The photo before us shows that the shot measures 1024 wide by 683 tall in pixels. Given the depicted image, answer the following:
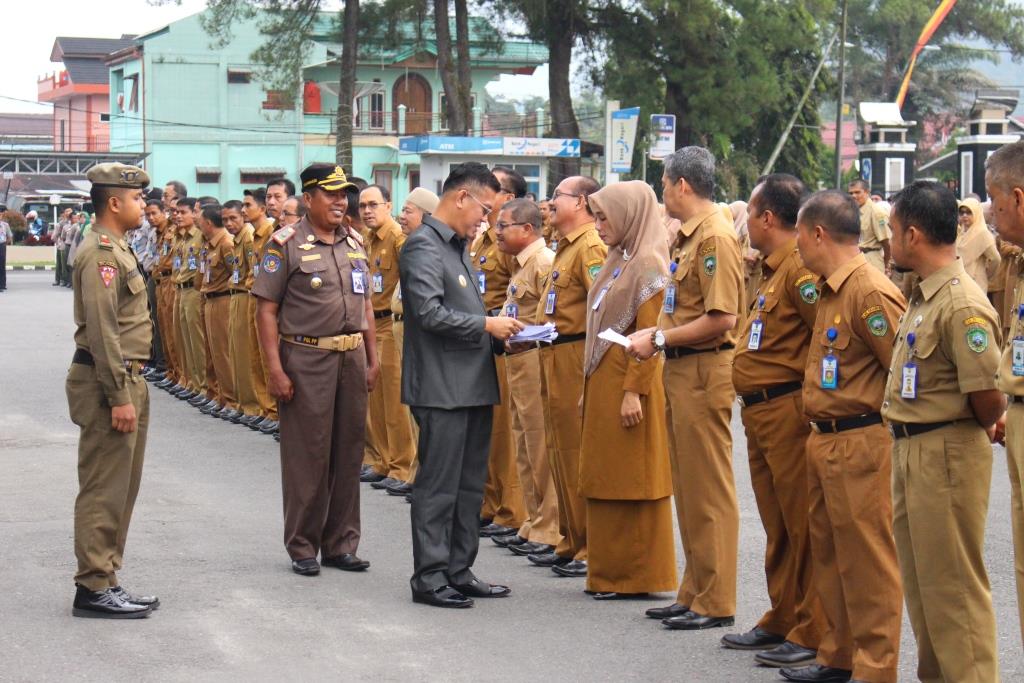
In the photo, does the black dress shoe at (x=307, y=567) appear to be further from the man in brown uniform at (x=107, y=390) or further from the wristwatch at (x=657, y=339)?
the wristwatch at (x=657, y=339)

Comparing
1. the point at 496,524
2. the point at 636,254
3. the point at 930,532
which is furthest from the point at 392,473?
the point at 930,532

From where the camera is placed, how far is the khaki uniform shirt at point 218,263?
50.0 ft

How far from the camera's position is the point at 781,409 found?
6.40 metres

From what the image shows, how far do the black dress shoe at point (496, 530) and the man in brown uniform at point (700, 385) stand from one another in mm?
2394

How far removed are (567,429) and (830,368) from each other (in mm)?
2727

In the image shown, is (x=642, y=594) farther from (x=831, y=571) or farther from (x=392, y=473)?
(x=392, y=473)

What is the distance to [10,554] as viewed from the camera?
8.68m

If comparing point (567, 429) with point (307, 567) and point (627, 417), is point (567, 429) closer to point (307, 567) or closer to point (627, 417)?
point (627, 417)

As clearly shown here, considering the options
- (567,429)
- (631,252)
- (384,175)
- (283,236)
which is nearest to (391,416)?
(283,236)

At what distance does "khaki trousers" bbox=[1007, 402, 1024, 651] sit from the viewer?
491 cm

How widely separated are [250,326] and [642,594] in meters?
7.88

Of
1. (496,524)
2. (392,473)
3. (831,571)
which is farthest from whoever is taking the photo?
(392,473)

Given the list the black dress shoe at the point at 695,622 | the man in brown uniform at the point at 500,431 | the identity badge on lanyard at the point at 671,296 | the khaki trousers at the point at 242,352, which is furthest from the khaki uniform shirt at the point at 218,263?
the black dress shoe at the point at 695,622

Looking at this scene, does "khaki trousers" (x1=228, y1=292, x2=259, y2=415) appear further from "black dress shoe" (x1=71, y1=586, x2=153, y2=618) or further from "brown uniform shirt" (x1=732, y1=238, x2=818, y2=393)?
"brown uniform shirt" (x1=732, y1=238, x2=818, y2=393)
